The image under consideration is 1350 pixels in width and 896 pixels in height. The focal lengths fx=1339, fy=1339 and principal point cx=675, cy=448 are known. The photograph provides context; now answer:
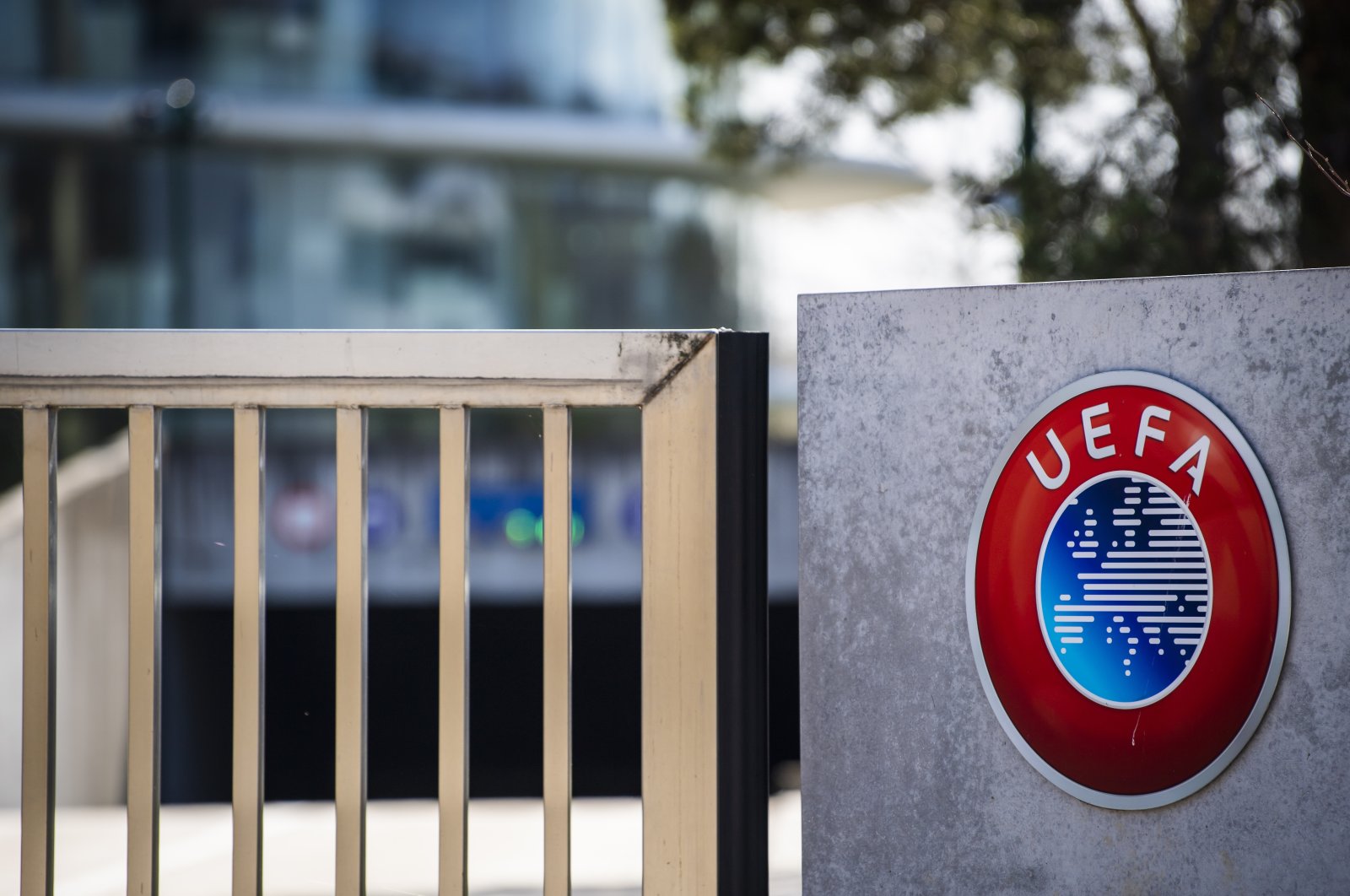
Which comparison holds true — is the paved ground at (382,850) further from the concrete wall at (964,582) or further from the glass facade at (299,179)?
the glass facade at (299,179)

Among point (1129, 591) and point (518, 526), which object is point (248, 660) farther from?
point (518, 526)

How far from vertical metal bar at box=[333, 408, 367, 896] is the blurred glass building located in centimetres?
1345

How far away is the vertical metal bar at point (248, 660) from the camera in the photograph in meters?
2.63

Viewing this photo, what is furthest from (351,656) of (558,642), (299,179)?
(299,179)

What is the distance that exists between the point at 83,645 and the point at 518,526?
8.82 meters

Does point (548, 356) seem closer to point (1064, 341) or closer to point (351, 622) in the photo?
point (351, 622)

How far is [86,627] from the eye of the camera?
26.6 feet

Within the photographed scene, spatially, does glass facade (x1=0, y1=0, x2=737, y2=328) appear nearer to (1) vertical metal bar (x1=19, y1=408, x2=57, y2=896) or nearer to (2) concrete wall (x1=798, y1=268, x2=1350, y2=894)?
(1) vertical metal bar (x1=19, y1=408, x2=57, y2=896)

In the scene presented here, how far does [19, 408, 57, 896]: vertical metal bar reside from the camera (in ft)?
8.85

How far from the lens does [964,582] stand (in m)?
2.44

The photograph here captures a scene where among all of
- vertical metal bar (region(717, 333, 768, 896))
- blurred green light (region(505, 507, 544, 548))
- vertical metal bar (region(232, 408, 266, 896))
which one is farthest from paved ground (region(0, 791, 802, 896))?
blurred green light (region(505, 507, 544, 548))

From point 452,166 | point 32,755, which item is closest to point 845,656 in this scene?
point 32,755

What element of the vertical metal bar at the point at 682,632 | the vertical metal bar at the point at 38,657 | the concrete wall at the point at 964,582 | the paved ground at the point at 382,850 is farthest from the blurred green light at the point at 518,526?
the concrete wall at the point at 964,582

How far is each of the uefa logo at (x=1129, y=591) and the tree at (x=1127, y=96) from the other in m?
3.80
